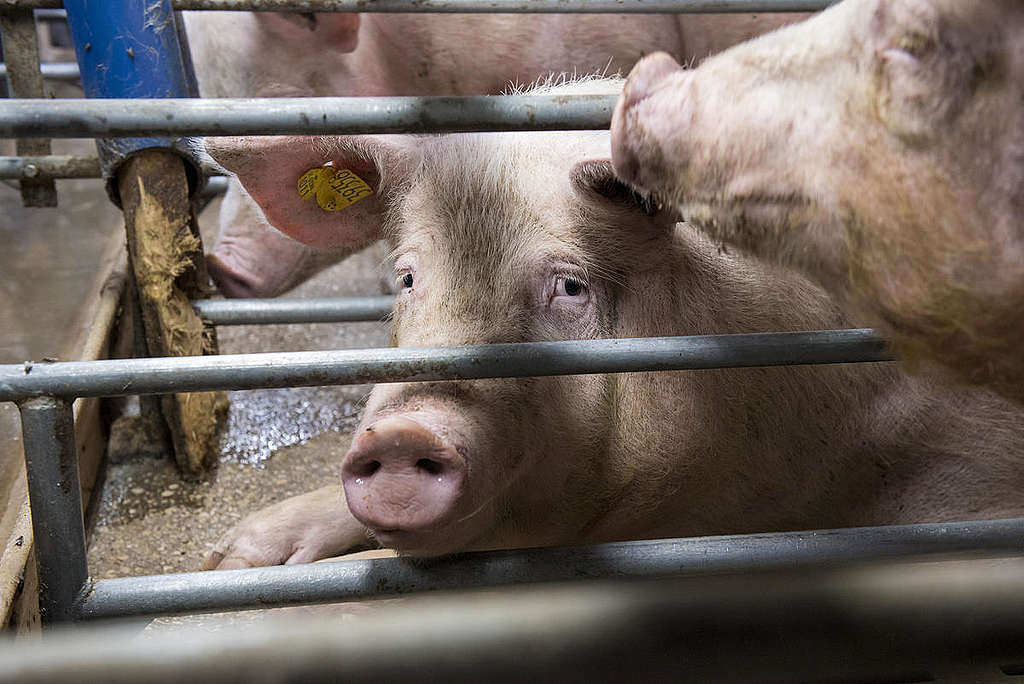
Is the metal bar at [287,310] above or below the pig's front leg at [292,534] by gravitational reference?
above

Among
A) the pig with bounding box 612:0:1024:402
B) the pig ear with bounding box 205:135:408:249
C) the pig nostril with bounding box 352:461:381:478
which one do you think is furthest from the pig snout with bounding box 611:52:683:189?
the pig ear with bounding box 205:135:408:249

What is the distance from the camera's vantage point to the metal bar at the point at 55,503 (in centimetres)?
134

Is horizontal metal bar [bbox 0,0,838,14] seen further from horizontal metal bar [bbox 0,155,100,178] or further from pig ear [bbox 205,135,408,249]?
horizontal metal bar [bbox 0,155,100,178]

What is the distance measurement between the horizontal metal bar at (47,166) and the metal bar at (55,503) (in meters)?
1.82

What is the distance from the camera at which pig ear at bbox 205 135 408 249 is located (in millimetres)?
1907

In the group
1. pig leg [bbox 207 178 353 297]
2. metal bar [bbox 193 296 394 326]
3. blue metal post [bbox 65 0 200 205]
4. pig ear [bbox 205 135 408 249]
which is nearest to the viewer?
pig ear [bbox 205 135 408 249]

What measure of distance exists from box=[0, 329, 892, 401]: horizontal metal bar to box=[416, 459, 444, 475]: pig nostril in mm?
130

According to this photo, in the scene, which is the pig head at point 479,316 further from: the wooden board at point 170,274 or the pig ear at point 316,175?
the wooden board at point 170,274

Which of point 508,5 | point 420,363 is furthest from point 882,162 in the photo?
point 508,5

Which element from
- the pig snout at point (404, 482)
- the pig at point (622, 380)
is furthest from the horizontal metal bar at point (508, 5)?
the pig snout at point (404, 482)

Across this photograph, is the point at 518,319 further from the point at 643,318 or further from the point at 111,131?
the point at 111,131

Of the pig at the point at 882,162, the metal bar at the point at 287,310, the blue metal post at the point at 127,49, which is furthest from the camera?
the metal bar at the point at 287,310

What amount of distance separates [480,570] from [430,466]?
0.67 ft

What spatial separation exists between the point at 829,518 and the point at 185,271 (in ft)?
6.16
